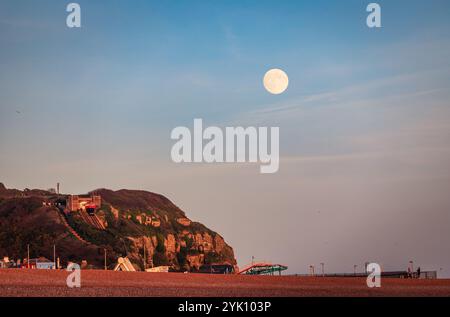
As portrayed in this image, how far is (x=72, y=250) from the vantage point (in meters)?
166
